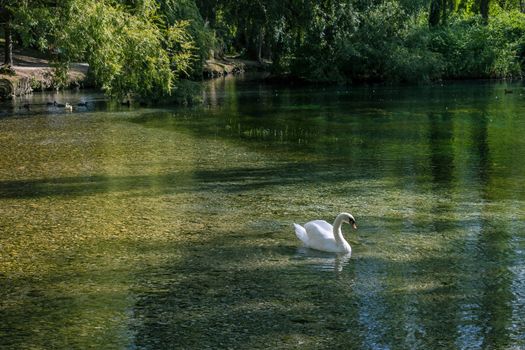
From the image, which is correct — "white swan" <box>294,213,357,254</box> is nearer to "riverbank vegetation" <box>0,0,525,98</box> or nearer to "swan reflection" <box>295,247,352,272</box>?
"swan reflection" <box>295,247,352,272</box>

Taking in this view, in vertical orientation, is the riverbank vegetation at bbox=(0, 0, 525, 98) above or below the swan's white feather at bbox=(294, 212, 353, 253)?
above

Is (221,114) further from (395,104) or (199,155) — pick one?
(199,155)

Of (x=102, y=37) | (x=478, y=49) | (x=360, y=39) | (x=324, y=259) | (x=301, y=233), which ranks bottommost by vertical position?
(x=324, y=259)

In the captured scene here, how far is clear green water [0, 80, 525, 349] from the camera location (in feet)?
22.4

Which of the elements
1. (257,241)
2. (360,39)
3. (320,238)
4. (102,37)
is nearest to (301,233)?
(320,238)

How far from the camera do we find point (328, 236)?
9.15 metres

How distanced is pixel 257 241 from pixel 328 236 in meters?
0.99

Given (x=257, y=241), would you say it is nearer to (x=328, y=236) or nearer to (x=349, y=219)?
(x=328, y=236)

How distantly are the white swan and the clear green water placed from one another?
0.65 feet

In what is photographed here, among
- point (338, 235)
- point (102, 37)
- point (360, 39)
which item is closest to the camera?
point (338, 235)

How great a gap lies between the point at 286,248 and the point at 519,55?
41.5m

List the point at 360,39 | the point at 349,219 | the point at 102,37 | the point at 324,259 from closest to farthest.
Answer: the point at 324,259 < the point at 349,219 < the point at 102,37 < the point at 360,39

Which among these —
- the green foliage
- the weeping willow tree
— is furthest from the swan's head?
the green foliage

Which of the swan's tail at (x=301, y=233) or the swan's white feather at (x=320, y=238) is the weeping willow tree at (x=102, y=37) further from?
the swan's white feather at (x=320, y=238)
